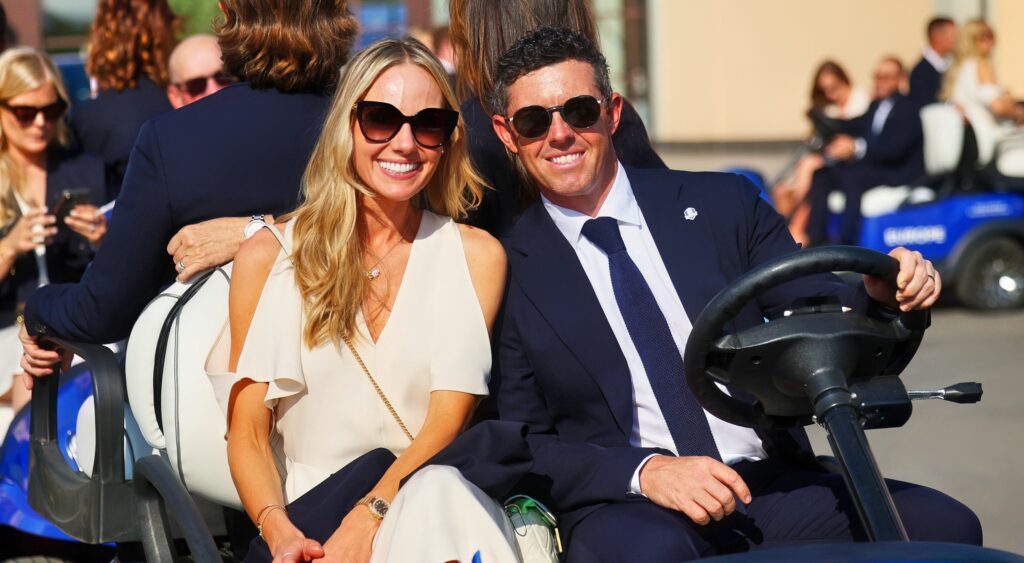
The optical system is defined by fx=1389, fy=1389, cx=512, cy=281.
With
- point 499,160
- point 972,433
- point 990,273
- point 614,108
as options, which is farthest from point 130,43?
point 990,273

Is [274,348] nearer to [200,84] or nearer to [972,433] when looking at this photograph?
[200,84]

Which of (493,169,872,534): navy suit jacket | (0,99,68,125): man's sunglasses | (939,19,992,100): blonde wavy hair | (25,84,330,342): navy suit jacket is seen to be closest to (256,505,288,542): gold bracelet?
(493,169,872,534): navy suit jacket

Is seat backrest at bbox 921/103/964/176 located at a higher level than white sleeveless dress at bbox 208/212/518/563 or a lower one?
lower

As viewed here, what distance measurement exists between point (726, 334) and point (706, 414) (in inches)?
20.7

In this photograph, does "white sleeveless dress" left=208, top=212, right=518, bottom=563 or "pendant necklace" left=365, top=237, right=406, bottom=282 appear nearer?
"white sleeveless dress" left=208, top=212, right=518, bottom=563

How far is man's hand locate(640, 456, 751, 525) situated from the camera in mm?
2561

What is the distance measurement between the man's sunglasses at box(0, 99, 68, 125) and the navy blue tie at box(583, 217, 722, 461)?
9.39 feet

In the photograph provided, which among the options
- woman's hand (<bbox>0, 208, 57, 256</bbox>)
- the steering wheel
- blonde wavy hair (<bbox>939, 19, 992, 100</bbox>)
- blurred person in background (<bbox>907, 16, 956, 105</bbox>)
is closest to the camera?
the steering wheel

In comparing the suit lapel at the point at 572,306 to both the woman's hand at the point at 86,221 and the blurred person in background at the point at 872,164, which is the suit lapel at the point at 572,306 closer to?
the woman's hand at the point at 86,221

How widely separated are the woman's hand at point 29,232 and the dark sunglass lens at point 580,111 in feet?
7.75

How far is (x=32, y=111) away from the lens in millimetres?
5039

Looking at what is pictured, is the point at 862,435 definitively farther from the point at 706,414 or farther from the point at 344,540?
the point at 344,540

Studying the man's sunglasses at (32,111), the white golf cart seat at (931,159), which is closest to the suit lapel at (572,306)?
the man's sunglasses at (32,111)

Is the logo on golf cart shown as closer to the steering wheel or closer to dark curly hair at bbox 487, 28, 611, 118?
dark curly hair at bbox 487, 28, 611, 118
